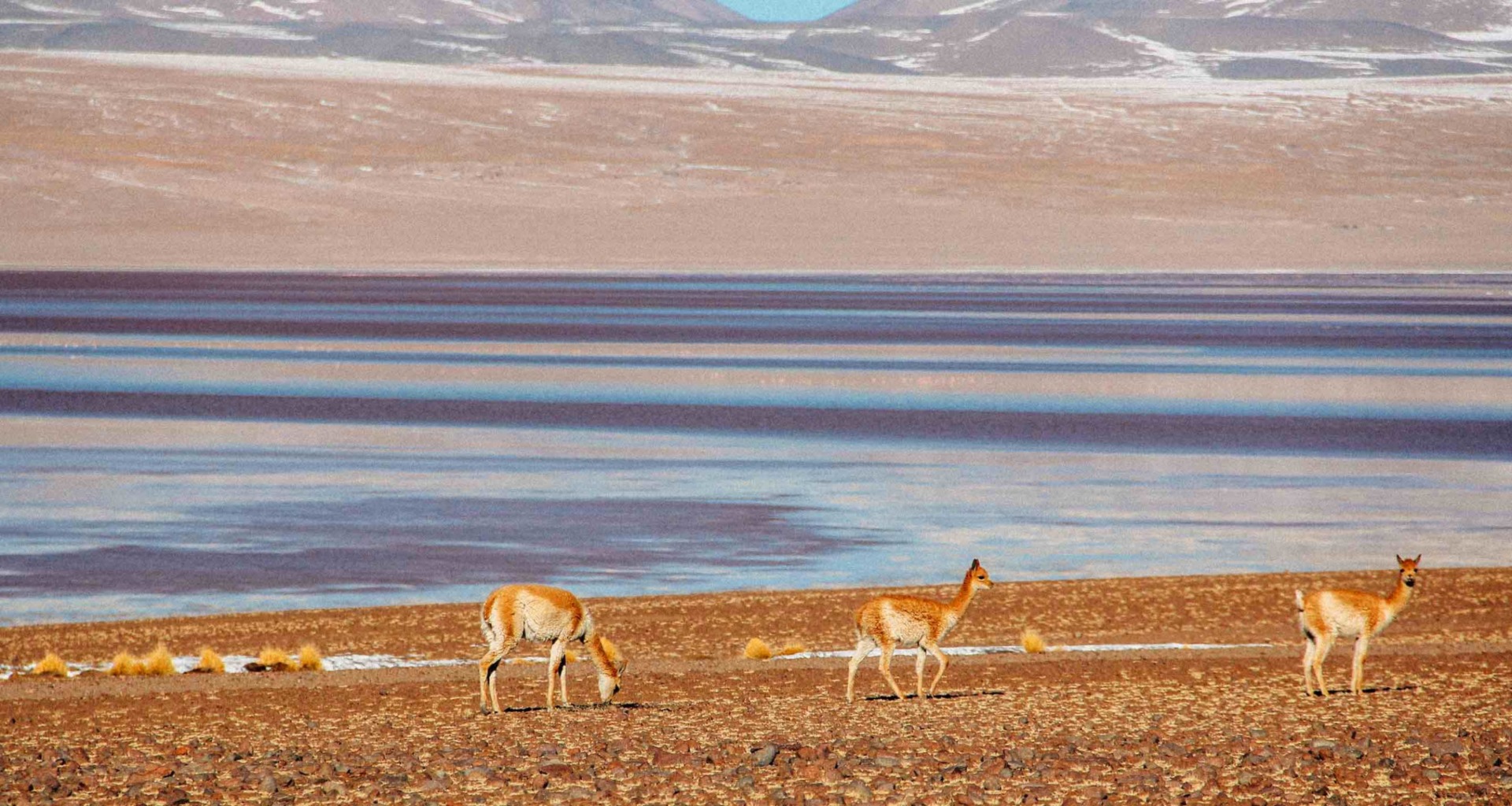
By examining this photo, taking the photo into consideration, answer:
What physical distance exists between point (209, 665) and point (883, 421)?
12781 millimetres

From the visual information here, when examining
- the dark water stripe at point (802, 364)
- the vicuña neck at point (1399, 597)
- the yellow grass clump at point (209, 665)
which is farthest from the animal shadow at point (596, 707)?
the dark water stripe at point (802, 364)

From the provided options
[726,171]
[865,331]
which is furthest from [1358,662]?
[726,171]

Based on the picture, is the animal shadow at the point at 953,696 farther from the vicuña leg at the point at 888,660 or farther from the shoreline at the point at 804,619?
the shoreline at the point at 804,619

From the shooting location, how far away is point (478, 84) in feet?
Answer: 283

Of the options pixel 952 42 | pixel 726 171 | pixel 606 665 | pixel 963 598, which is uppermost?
pixel 952 42

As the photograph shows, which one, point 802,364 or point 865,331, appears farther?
point 865,331

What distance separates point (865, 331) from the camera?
32.5m

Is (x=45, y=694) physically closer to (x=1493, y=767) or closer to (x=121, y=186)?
(x=1493, y=767)

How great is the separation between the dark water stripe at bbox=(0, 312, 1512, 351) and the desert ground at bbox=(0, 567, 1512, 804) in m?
19.2

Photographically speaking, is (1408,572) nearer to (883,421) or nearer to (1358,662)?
(1358,662)

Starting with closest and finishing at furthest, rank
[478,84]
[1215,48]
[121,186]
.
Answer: [121,186] < [478,84] < [1215,48]

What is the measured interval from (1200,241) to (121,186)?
30268 mm

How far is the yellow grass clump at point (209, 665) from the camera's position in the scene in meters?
9.68

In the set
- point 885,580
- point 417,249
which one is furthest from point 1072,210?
point 885,580
